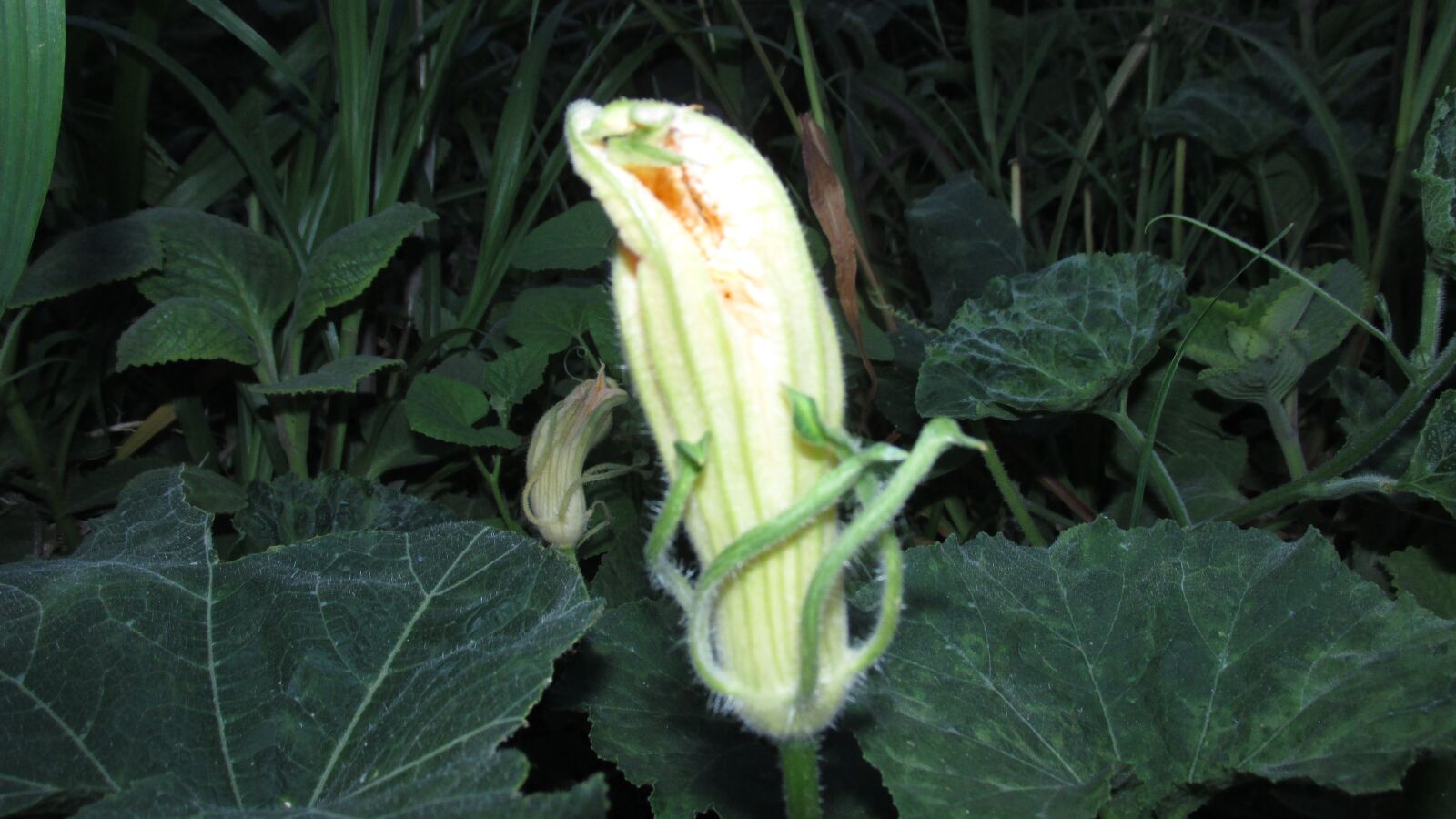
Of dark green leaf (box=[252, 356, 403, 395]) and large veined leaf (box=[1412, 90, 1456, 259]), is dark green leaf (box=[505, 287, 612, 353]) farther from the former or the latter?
large veined leaf (box=[1412, 90, 1456, 259])

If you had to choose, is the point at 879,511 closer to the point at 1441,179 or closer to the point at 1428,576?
the point at 1441,179

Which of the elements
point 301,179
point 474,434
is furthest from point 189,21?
point 474,434

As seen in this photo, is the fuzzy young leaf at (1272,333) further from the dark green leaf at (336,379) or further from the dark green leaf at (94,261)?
the dark green leaf at (94,261)

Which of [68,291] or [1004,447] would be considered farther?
[1004,447]

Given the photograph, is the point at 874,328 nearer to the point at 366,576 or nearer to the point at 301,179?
the point at 366,576

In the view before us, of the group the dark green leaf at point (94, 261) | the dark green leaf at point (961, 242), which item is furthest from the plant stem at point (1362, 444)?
the dark green leaf at point (94, 261)

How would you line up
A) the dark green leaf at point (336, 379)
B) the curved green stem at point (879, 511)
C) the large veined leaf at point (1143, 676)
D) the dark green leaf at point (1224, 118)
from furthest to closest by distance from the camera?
the dark green leaf at point (1224, 118) < the dark green leaf at point (336, 379) < the large veined leaf at point (1143, 676) < the curved green stem at point (879, 511)
